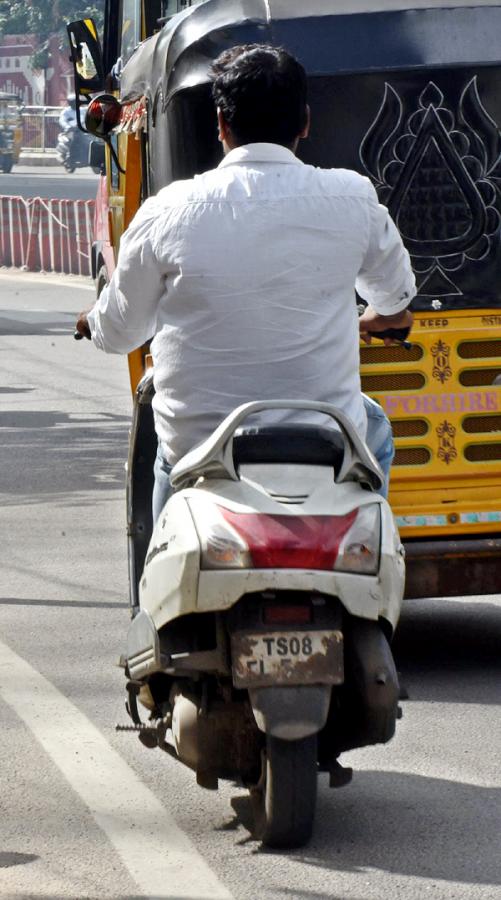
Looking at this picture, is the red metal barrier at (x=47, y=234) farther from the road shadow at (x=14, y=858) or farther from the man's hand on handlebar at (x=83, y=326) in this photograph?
the road shadow at (x=14, y=858)

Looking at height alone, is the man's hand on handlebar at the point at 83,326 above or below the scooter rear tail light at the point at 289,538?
above

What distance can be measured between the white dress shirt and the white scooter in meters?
0.15

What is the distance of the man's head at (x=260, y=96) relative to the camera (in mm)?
4551

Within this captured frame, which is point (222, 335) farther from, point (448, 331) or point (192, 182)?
point (448, 331)

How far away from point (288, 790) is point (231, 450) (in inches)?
31.6

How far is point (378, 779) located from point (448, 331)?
6.59 ft

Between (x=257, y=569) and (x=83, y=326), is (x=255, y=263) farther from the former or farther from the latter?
(x=257, y=569)

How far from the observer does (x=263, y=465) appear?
14.6 ft

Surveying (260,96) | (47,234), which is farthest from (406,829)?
(47,234)

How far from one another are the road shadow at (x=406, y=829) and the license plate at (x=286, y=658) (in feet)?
1.74

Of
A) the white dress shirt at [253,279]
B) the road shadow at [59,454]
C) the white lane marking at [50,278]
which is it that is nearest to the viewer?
the white dress shirt at [253,279]

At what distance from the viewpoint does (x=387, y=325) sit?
16.3 ft

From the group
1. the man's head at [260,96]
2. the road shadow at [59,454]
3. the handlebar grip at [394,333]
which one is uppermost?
the man's head at [260,96]

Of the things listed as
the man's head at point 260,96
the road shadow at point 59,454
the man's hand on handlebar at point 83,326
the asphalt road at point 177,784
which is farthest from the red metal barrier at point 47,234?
the man's head at point 260,96
